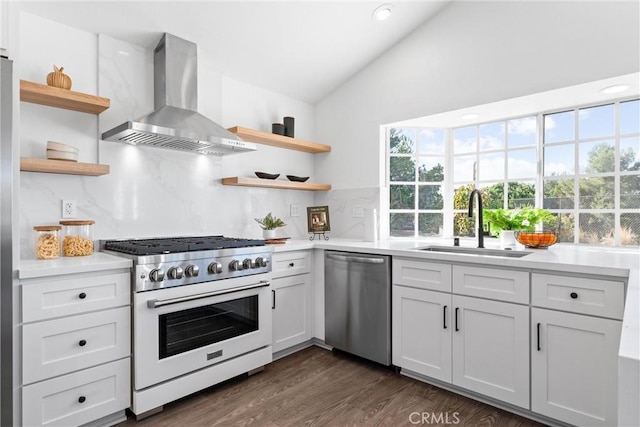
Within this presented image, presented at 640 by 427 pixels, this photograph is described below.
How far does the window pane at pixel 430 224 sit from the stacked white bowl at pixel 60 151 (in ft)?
9.02

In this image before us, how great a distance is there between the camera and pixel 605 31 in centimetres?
223

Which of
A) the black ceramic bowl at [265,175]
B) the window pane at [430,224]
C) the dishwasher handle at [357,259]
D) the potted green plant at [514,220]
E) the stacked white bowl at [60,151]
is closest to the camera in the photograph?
the stacked white bowl at [60,151]

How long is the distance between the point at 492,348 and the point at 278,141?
2.29m

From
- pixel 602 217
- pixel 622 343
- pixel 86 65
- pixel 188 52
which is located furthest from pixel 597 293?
pixel 86 65

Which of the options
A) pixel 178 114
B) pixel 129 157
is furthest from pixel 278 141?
pixel 129 157

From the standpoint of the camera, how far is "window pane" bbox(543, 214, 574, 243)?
8.94 ft

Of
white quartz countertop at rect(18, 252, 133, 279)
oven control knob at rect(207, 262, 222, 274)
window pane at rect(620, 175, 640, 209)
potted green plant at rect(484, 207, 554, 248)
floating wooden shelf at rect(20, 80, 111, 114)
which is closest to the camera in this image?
white quartz countertop at rect(18, 252, 133, 279)

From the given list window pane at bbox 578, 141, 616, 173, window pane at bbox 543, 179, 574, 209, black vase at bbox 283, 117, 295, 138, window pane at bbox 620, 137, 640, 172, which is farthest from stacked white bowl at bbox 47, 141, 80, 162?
window pane at bbox 620, 137, 640, 172

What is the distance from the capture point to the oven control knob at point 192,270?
2127 mm

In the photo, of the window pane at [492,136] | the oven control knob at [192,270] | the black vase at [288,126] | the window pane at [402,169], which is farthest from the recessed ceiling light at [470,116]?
the oven control knob at [192,270]

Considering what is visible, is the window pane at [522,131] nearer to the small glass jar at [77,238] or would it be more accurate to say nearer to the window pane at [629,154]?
the window pane at [629,154]

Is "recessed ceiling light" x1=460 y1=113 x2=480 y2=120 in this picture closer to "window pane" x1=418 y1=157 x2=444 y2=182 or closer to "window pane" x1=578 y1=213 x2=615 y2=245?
"window pane" x1=418 y1=157 x2=444 y2=182

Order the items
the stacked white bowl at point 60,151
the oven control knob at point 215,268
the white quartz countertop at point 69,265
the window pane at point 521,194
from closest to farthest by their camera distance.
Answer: the white quartz countertop at point 69,265
the stacked white bowl at point 60,151
the oven control knob at point 215,268
the window pane at point 521,194

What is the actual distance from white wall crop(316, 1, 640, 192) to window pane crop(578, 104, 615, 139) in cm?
47
